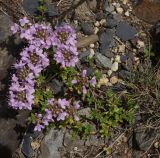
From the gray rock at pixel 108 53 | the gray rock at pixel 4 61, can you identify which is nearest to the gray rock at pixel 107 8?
the gray rock at pixel 108 53

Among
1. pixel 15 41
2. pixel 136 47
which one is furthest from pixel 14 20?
pixel 136 47

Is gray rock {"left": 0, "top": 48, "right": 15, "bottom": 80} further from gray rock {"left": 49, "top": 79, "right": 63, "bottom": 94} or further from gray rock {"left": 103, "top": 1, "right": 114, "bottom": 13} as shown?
gray rock {"left": 103, "top": 1, "right": 114, "bottom": 13}

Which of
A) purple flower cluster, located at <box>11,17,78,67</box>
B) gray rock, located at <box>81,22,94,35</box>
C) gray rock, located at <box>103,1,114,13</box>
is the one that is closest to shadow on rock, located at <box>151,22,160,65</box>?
gray rock, located at <box>103,1,114,13</box>

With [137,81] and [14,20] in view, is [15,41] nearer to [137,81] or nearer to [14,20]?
[14,20]

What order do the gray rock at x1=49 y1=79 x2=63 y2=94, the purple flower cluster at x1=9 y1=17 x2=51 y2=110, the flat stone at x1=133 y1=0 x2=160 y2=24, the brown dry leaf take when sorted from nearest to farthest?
the purple flower cluster at x1=9 y1=17 x2=51 y2=110 < the gray rock at x1=49 y1=79 x2=63 y2=94 < the flat stone at x1=133 y1=0 x2=160 y2=24 < the brown dry leaf

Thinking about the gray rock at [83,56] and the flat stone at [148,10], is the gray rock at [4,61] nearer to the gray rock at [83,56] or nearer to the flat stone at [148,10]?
the gray rock at [83,56]

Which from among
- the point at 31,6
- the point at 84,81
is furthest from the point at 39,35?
the point at 31,6

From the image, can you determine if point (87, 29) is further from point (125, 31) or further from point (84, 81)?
point (84, 81)
